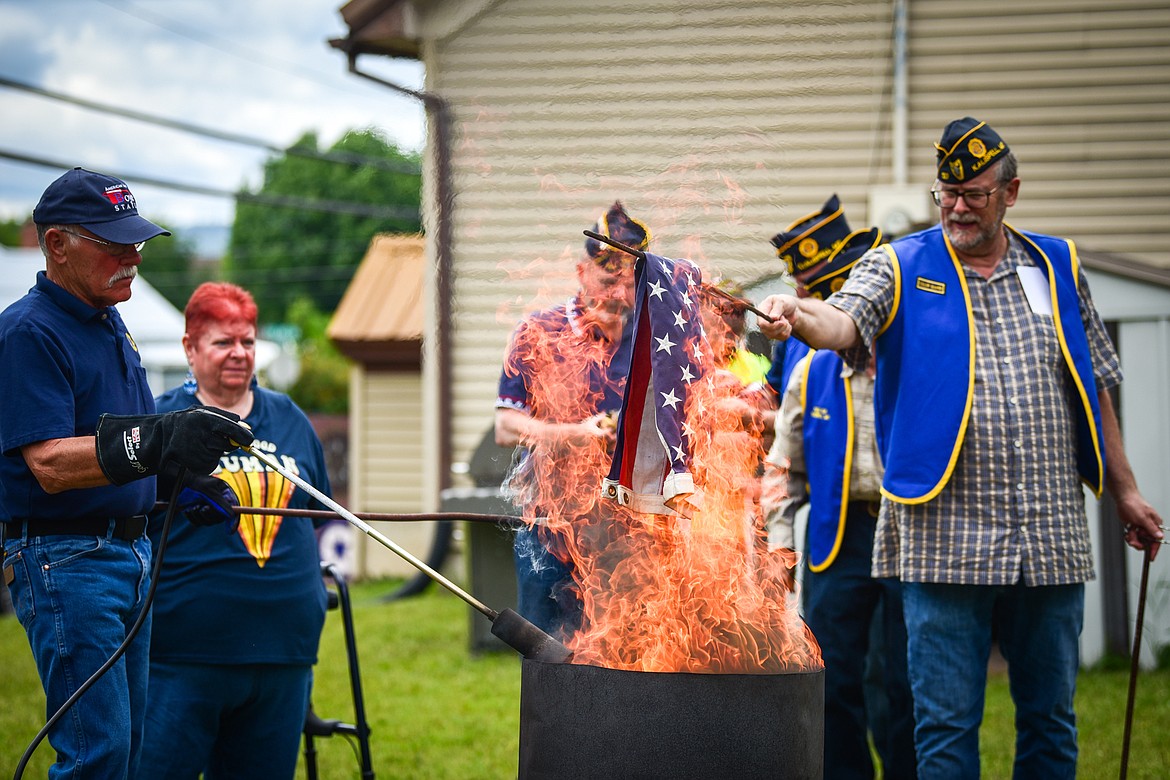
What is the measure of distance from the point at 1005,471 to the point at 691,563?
1.15 m

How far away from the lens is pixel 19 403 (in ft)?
10.5

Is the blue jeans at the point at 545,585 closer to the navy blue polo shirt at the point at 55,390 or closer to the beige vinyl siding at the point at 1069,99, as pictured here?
the navy blue polo shirt at the point at 55,390

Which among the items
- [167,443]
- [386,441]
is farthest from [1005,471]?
[386,441]

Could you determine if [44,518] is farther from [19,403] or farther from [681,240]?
[681,240]

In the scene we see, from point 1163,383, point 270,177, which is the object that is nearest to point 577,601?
point 1163,383

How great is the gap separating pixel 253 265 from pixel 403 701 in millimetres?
51103

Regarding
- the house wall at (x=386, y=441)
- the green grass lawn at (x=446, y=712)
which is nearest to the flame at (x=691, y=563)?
the green grass lawn at (x=446, y=712)

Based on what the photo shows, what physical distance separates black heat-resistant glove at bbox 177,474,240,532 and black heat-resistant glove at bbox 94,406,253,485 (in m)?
0.52

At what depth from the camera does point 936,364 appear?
3.72 metres

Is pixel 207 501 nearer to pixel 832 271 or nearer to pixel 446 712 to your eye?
pixel 832 271

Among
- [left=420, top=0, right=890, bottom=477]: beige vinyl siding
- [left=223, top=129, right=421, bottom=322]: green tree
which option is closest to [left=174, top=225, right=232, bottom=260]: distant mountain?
[left=223, top=129, right=421, bottom=322]: green tree

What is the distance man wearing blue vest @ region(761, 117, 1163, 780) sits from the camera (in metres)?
3.67

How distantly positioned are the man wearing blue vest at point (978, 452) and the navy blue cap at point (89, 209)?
81.6 inches

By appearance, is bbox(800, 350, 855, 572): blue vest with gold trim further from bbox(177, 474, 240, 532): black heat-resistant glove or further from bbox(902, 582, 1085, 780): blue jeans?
bbox(177, 474, 240, 532): black heat-resistant glove
